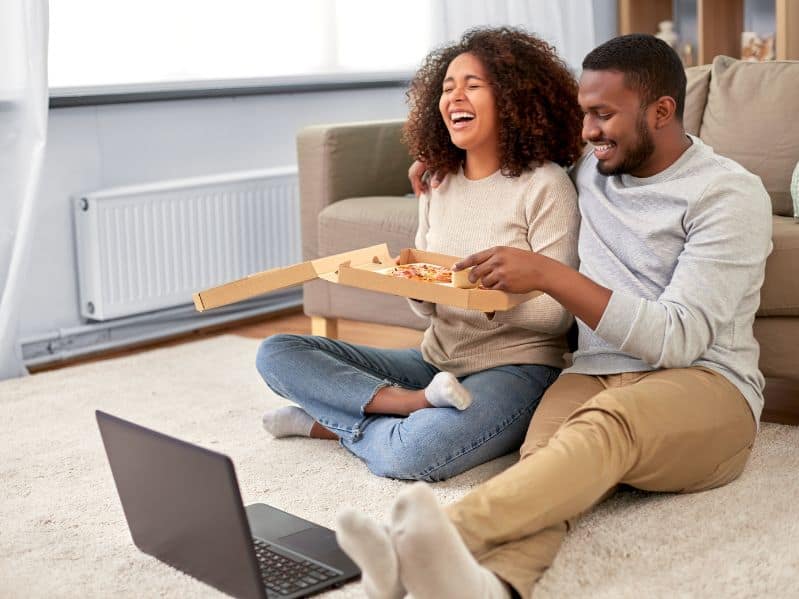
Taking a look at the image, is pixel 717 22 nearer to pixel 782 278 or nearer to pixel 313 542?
Result: pixel 782 278

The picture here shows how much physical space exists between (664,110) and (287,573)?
2.89ft

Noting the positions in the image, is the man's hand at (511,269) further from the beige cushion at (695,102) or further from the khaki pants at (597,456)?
the beige cushion at (695,102)

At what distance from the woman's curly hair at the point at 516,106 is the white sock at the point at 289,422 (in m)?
0.51

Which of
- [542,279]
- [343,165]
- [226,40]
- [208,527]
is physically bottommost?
[208,527]

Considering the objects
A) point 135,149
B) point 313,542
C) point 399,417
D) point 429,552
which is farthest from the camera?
point 135,149

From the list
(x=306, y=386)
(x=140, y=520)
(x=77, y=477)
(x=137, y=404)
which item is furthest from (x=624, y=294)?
(x=137, y=404)

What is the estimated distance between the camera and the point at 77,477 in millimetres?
2027

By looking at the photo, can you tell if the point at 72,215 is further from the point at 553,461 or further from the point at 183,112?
the point at 553,461

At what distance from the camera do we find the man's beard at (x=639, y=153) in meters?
1.78

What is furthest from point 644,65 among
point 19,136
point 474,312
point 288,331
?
point 288,331

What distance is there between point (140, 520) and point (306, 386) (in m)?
0.49

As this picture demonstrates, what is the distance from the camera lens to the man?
1.45m

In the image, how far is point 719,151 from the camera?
2.48 metres

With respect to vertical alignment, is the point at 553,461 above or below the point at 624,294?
below
